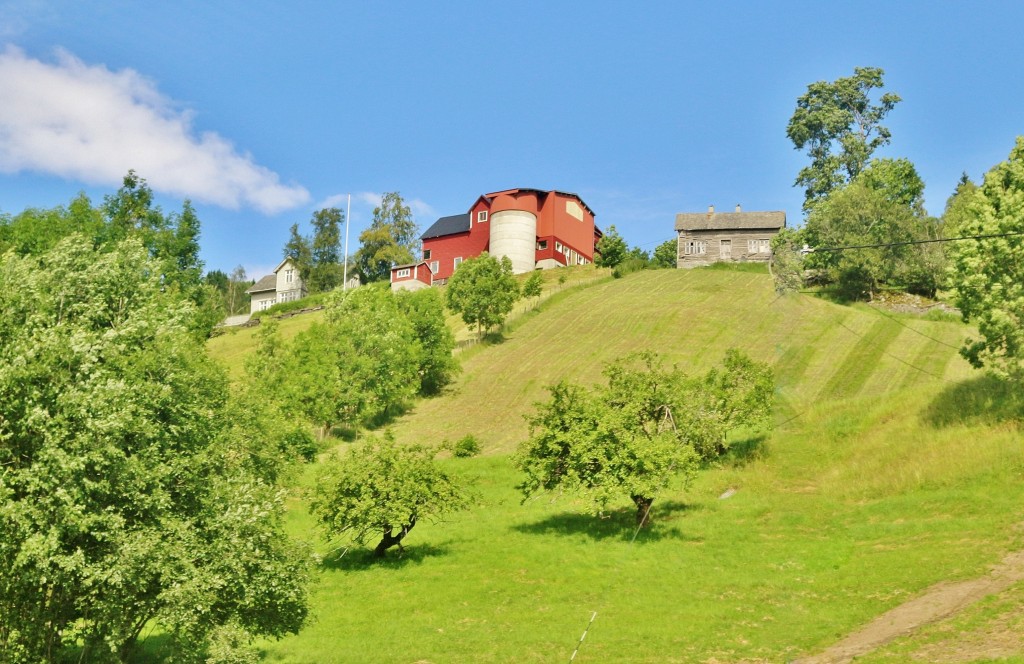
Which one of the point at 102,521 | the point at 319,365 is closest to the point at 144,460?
the point at 102,521

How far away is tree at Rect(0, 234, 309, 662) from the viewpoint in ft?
62.5

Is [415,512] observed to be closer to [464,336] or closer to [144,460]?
[144,460]

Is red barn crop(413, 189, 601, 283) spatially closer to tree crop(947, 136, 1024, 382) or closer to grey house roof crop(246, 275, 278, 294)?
grey house roof crop(246, 275, 278, 294)

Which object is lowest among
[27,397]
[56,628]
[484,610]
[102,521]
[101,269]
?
[484,610]

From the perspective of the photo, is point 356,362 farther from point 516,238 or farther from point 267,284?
point 267,284

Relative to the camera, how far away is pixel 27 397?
64.0 feet

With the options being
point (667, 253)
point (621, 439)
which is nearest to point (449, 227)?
point (667, 253)

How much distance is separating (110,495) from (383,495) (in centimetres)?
1924

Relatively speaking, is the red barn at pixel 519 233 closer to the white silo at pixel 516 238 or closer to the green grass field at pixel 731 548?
the white silo at pixel 516 238

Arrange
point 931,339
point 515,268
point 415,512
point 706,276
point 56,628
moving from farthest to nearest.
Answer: point 515,268, point 706,276, point 931,339, point 415,512, point 56,628

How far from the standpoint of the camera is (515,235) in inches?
5182

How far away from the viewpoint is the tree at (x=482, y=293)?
93812 millimetres

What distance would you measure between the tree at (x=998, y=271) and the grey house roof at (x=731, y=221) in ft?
258

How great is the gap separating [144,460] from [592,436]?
24.3m
